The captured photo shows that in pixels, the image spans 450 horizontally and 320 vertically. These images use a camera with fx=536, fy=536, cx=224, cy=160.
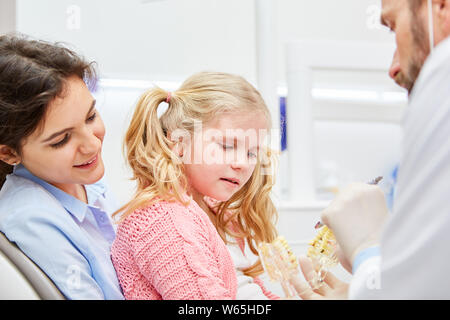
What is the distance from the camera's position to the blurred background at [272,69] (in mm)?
1271

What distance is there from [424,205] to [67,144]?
549 mm

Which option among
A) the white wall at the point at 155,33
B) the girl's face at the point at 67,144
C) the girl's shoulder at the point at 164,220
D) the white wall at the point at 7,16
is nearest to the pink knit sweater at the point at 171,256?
the girl's shoulder at the point at 164,220

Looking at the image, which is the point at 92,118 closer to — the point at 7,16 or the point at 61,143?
the point at 61,143

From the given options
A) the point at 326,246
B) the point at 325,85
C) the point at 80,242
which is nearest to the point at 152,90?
the point at 80,242

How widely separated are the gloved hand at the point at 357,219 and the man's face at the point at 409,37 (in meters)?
0.15


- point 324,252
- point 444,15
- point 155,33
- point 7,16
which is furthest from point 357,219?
point 7,16

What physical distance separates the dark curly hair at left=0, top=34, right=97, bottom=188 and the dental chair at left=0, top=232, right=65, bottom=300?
7.3 inches

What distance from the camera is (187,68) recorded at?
54.4 inches

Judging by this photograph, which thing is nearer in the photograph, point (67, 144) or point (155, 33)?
point (67, 144)

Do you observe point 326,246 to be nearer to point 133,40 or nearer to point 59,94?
point 59,94

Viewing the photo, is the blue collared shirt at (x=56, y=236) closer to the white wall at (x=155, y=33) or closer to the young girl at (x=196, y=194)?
the young girl at (x=196, y=194)

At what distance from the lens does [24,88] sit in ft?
2.72

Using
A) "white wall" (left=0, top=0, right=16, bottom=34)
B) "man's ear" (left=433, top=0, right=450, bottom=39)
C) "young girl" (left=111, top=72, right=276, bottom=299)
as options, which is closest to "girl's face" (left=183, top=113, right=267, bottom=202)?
"young girl" (left=111, top=72, right=276, bottom=299)

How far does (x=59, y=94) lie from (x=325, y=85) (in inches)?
33.8
